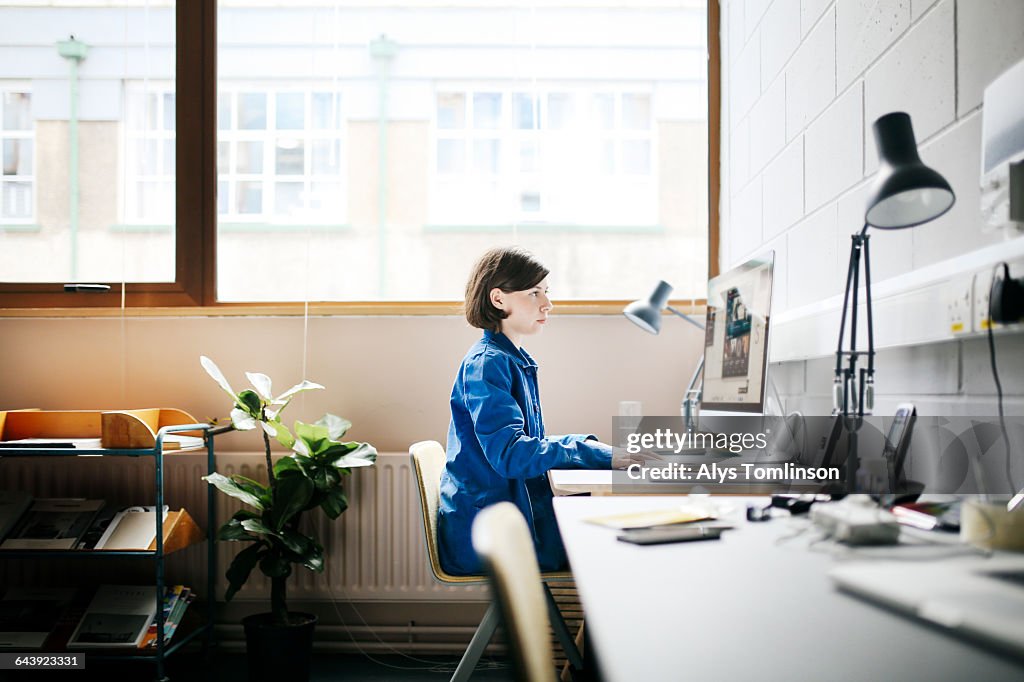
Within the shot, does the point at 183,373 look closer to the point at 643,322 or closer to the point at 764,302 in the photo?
the point at 643,322

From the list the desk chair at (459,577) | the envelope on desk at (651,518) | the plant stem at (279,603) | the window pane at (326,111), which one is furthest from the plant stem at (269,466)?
the envelope on desk at (651,518)

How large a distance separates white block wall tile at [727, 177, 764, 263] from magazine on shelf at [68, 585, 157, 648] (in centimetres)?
218

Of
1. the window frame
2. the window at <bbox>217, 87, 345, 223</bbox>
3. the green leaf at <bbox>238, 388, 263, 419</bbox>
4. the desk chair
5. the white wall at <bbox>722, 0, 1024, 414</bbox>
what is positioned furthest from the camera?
the window at <bbox>217, 87, 345, 223</bbox>

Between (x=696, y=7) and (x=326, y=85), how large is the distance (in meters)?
1.43

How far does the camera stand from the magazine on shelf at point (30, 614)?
7.85 feet

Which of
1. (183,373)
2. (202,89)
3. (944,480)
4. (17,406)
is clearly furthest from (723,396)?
(17,406)

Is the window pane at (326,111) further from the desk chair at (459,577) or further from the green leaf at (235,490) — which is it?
the desk chair at (459,577)

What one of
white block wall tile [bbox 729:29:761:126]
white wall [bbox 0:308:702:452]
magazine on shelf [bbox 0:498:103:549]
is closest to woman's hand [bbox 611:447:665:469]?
white wall [bbox 0:308:702:452]

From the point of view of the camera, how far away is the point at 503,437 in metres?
1.80

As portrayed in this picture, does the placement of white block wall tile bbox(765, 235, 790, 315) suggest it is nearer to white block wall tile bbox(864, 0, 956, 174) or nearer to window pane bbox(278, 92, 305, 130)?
white block wall tile bbox(864, 0, 956, 174)

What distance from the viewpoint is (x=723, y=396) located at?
74.3 inches

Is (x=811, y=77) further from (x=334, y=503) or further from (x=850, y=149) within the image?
(x=334, y=503)

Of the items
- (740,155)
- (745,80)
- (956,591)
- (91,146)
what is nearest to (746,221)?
(740,155)

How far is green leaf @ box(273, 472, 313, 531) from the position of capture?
7.69ft
